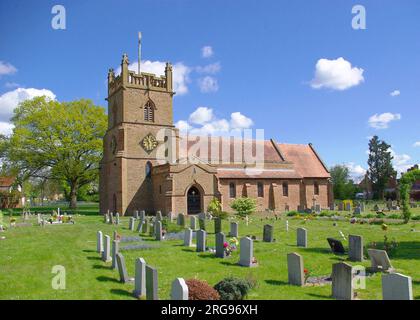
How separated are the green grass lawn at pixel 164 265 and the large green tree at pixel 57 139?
2487 centimetres

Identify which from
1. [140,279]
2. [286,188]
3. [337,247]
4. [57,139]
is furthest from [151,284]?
[57,139]

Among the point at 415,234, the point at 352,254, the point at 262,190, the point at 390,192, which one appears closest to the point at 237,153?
the point at 262,190

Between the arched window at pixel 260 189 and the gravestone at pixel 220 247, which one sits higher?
the arched window at pixel 260 189

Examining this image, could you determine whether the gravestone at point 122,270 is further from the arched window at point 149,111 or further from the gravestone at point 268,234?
the arched window at point 149,111

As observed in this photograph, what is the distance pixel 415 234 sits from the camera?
21172 mm

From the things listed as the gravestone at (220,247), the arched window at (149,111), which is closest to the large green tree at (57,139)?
the arched window at (149,111)

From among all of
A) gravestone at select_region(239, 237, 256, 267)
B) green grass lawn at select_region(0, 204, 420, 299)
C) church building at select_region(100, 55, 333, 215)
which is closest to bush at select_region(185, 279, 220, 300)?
green grass lawn at select_region(0, 204, 420, 299)

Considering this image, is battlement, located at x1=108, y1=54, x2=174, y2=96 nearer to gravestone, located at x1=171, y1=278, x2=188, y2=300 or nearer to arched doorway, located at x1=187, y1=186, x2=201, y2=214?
arched doorway, located at x1=187, y1=186, x2=201, y2=214

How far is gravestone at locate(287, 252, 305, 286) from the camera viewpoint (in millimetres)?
11367

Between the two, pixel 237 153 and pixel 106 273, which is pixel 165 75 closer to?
pixel 237 153

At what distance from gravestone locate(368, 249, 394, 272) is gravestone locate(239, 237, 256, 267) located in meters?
4.11

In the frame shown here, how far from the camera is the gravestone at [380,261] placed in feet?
41.5

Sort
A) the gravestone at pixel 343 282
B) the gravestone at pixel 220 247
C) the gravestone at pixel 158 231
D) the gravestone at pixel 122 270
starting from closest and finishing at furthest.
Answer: the gravestone at pixel 343 282 → the gravestone at pixel 122 270 → the gravestone at pixel 220 247 → the gravestone at pixel 158 231
